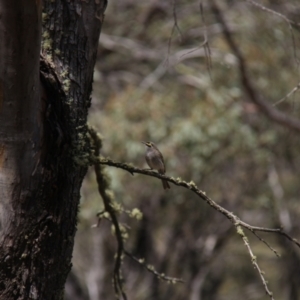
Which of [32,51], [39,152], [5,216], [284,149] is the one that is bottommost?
[5,216]

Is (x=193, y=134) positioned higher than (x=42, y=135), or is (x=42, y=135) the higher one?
(x=193, y=134)

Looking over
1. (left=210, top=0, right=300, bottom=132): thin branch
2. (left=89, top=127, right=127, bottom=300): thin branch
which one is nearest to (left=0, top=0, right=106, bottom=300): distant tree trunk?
(left=89, top=127, right=127, bottom=300): thin branch

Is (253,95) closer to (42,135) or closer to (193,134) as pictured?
(193,134)

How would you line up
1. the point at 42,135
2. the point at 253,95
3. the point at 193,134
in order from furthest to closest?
1. the point at 193,134
2. the point at 253,95
3. the point at 42,135

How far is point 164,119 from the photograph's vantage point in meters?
10.0

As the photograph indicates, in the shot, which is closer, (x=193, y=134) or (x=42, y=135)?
(x=42, y=135)

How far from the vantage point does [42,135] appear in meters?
2.58

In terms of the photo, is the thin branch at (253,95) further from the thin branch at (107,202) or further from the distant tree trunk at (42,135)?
the distant tree trunk at (42,135)

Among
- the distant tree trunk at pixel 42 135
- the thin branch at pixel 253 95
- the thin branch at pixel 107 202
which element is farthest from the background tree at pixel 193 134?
the distant tree trunk at pixel 42 135

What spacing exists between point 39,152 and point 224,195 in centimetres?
990

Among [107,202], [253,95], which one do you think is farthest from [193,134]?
[107,202]

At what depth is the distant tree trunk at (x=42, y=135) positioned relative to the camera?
2.34 m

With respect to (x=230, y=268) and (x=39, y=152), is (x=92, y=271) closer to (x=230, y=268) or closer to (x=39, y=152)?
(x=230, y=268)

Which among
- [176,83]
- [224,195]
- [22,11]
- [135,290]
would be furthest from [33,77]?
[135,290]
